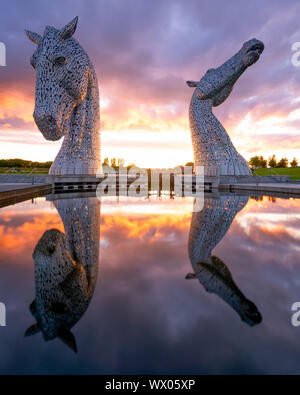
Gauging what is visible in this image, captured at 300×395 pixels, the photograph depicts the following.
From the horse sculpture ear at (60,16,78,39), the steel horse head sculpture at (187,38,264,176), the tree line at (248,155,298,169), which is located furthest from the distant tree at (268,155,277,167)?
the horse sculpture ear at (60,16,78,39)

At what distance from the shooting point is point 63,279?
6.98 ft

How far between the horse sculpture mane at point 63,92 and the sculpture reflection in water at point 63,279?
6232mm

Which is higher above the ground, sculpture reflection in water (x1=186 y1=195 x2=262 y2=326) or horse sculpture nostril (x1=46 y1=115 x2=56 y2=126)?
horse sculpture nostril (x1=46 y1=115 x2=56 y2=126)

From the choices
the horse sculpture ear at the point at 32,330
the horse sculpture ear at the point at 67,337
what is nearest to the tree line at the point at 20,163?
the horse sculpture ear at the point at 32,330

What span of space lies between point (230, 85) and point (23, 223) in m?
13.8

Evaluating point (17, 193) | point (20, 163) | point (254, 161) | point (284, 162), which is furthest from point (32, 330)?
point (254, 161)

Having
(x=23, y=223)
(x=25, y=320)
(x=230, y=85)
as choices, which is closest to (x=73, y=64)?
(x=23, y=223)

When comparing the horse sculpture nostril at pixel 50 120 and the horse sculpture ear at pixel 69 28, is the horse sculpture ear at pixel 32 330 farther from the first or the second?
the horse sculpture ear at pixel 69 28

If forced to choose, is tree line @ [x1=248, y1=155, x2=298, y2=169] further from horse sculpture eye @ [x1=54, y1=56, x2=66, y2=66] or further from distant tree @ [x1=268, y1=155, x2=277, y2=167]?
horse sculpture eye @ [x1=54, y1=56, x2=66, y2=66]

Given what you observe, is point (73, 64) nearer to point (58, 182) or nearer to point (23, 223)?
point (58, 182)

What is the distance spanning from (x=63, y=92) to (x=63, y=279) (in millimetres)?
8801

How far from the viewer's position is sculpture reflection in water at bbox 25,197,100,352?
4.99 feet

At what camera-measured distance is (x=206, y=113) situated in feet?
45.3
